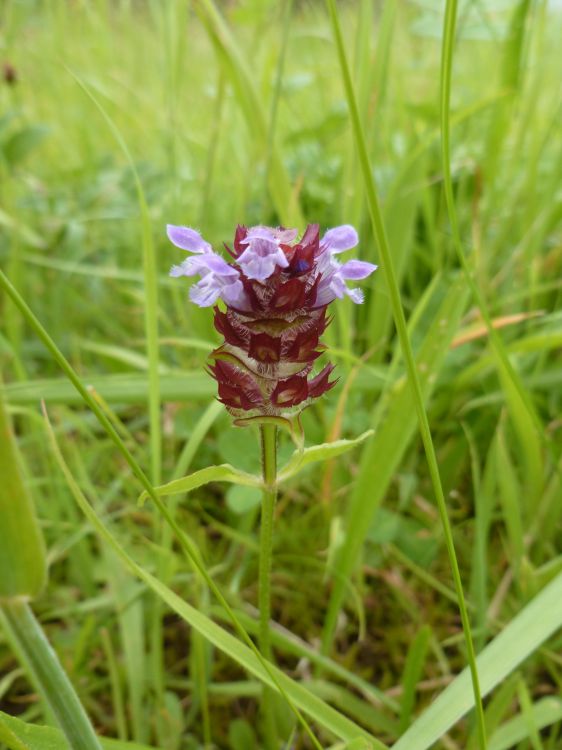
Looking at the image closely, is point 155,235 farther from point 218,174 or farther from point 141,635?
point 141,635

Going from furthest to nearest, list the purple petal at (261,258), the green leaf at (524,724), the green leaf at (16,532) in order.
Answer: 1. the green leaf at (524,724)
2. the purple petal at (261,258)
3. the green leaf at (16,532)

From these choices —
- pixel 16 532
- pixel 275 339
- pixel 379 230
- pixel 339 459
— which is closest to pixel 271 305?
pixel 275 339

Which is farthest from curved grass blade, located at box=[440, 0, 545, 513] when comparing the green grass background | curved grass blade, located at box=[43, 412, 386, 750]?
curved grass blade, located at box=[43, 412, 386, 750]

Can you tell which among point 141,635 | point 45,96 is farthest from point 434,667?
point 45,96

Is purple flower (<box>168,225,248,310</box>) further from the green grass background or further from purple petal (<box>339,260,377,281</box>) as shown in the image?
the green grass background

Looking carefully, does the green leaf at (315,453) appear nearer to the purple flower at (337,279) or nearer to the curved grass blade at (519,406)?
the purple flower at (337,279)

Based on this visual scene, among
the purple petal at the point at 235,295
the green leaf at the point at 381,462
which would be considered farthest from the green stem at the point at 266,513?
the green leaf at the point at 381,462
